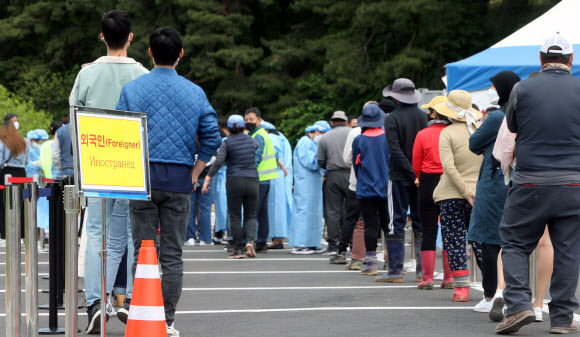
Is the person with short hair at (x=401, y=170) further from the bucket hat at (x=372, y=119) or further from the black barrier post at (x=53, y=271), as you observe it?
the black barrier post at (x=53, y=271)

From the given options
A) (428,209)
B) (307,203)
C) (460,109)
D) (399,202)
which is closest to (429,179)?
(428,209)

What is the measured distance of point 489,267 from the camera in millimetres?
7645

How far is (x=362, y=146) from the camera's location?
417 inches

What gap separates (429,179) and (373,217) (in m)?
1.34

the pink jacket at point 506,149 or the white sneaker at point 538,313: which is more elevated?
the pink jacket at point 506,149

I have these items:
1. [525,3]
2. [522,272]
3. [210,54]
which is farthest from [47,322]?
[210,54]

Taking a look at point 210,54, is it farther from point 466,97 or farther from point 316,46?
point 466,97

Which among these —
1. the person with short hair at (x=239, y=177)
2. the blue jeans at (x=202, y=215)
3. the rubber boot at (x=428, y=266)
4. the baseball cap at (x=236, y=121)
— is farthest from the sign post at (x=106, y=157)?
the blue jeans at (x=202, y=215)

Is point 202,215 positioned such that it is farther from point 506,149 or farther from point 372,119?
point 506,149

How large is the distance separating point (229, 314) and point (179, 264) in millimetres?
1560

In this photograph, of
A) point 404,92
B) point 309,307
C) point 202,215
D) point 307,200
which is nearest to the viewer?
point 309,307

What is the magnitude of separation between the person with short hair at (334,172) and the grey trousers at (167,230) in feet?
22.1

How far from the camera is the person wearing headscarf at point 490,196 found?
7.60m

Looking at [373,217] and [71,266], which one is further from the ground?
[373,217]
